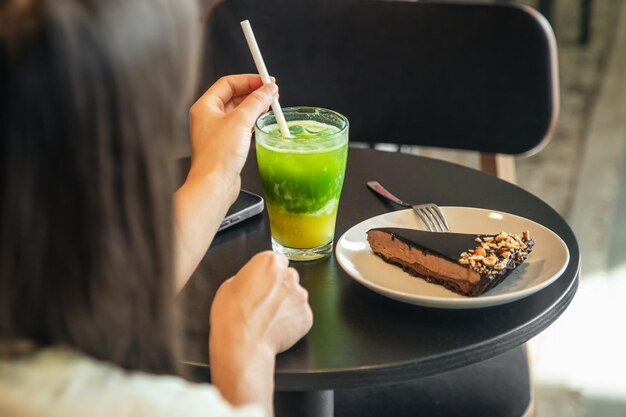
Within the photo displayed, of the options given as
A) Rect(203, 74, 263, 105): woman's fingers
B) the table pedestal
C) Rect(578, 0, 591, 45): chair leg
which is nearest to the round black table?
the table pedestal

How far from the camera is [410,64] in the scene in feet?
6.08

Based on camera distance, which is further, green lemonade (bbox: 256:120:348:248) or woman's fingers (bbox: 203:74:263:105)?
woman's fingers (bbox: 203:74:263:105)

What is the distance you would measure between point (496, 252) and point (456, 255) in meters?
0.05

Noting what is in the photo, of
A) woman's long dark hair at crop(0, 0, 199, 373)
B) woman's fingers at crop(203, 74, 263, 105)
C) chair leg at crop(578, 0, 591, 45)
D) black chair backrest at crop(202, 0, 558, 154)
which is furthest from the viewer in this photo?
chair leg at crop(578, 0, 591, 45)

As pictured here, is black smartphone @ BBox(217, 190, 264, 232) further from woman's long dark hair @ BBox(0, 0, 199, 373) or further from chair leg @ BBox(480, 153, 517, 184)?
chair leg @ BBox(480, 153, 517, 184)

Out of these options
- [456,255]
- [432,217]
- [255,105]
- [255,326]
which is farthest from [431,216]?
[255,326]

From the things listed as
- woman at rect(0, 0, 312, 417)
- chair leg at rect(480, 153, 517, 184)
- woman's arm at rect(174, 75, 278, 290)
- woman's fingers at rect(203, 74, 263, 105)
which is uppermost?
woman at rect(0, 0, 312, 417)

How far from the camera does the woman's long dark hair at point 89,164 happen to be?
56 centimetres

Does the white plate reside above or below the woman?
below

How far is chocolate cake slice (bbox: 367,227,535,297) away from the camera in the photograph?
103cm

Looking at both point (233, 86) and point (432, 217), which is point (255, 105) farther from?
point (432, 217)

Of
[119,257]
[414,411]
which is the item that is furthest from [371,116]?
[119,257]

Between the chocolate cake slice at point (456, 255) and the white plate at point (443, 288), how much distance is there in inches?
0.5

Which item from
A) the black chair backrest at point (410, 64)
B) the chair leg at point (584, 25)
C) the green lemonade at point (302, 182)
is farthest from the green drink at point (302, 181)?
the chair leg at point (584, 25)
